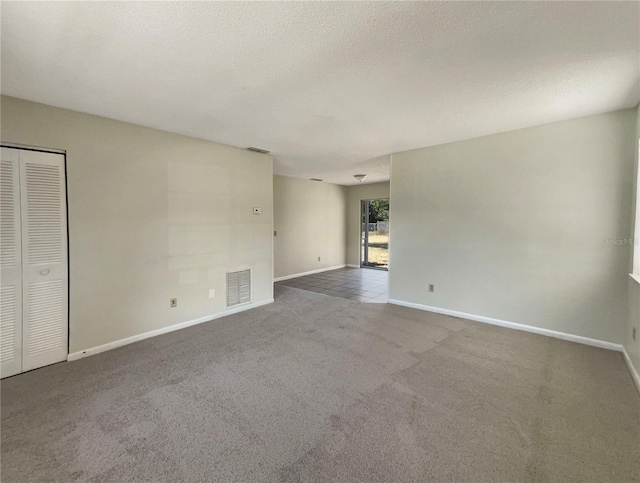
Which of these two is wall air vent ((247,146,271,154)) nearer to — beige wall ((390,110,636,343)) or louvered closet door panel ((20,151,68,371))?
beige wall ((390,110,636,343))

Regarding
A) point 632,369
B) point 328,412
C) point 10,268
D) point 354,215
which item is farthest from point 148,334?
point 354,215

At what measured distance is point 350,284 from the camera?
6.30 meters

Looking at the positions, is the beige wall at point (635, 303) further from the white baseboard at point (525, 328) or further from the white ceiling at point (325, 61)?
the white ceiling at point (325, 61)

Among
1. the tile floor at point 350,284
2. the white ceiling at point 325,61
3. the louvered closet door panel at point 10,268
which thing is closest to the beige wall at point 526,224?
the white ceiling at point 325,61

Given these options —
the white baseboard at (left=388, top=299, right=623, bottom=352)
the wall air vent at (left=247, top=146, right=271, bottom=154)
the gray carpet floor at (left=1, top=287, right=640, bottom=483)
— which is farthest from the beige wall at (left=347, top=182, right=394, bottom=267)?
the gray carpet floor at (left=1, top=287, right=640, bottom=483)

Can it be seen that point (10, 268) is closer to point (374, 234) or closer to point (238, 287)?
point (238, 287)

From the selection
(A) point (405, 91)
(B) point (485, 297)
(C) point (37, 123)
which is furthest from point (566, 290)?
(C) point (37, 123)

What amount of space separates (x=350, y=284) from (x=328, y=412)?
4.32 metres

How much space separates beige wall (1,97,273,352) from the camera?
285cm

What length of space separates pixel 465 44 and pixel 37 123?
142 inches

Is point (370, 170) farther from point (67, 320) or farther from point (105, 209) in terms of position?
point (67, 320)

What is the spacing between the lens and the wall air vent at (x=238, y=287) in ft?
14.0

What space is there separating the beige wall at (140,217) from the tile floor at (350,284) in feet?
6.43

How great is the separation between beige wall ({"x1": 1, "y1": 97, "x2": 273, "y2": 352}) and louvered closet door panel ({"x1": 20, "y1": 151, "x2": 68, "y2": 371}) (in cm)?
9
